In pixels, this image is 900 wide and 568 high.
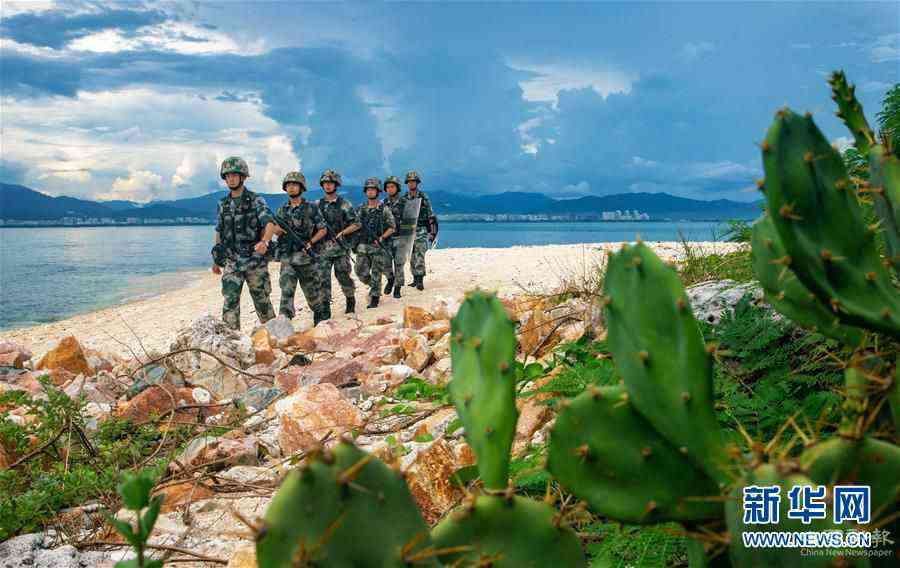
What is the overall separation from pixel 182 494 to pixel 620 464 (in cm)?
276

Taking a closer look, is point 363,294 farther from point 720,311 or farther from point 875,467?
point 875,467

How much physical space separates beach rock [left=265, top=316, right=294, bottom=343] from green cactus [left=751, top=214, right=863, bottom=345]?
27.0 feet

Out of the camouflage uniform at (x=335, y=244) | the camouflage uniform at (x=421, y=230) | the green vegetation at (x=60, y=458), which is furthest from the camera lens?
the camouflage uniform at (x=421, y=230)

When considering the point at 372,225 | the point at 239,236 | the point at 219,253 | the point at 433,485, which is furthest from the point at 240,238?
the point at 433,485

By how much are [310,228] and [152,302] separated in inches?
451

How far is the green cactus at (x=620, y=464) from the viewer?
1.47 meters

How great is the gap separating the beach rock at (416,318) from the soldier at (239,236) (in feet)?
8.14

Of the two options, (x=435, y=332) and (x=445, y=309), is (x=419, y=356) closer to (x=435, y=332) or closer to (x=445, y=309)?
(x=435, y=332)

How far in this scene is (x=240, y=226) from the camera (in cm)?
1058

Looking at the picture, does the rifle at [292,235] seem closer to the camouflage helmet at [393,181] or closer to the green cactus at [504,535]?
the camouflage helmet at [393,181]

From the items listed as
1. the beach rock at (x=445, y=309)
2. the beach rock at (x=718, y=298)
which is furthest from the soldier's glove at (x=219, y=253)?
the beach rock at (x=718, y=298)

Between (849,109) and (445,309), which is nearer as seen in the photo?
(849,109)

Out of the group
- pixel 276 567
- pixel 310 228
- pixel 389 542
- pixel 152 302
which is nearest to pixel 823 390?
pixel 389 542

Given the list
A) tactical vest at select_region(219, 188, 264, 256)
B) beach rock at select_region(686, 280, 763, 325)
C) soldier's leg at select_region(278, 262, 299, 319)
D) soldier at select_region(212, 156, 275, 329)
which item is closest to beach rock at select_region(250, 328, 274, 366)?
soldier at select_region(212, 156, 275, 329)
